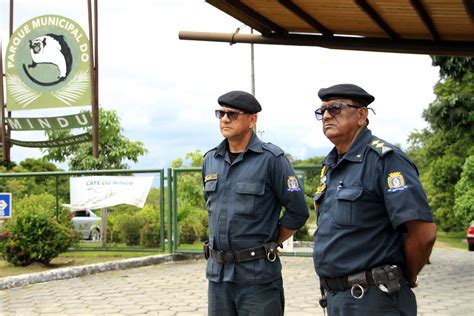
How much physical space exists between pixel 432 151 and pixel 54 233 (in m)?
18.5

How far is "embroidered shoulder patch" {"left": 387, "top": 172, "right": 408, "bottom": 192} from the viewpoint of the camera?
3.05m

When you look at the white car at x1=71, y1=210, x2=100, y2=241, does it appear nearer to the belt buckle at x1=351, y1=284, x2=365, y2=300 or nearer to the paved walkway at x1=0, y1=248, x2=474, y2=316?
the paved walkway at x1=0, y1=248, x2=474, y2=316

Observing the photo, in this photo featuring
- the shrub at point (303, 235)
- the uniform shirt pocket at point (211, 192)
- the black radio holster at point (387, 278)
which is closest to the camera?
the black radio holster at point (387, 278)

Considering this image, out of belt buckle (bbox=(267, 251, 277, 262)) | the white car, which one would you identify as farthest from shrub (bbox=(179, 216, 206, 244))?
belt buckle (bbox=(267, 251, 277, 262))

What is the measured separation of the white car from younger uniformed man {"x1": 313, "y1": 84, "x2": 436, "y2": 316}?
8986 mm

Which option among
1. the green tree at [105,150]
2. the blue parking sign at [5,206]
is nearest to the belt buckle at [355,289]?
the blue parking sign at [5,206]

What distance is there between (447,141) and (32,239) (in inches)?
704

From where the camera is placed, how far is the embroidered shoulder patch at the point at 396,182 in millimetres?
3053

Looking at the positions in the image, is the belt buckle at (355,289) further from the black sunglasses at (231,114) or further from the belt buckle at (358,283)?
the black sunglasses at (231,114)

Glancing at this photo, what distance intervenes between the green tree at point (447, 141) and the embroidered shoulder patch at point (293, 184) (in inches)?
395

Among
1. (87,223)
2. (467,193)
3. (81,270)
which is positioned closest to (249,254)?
(81,270)

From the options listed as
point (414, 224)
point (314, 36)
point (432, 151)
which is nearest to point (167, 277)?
point (314, 36)

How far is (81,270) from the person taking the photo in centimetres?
964

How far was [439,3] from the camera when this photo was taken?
436cm
